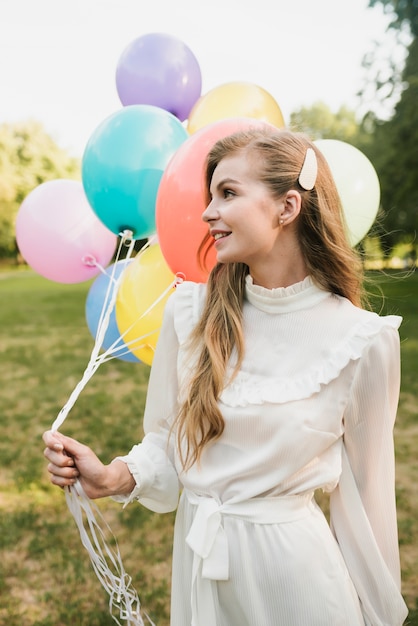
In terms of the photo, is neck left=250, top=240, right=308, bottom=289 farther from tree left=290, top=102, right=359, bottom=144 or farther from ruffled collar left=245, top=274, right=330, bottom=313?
tree left=290, top=102, right=359, bottom=144

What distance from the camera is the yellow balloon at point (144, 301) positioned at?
2.44 m

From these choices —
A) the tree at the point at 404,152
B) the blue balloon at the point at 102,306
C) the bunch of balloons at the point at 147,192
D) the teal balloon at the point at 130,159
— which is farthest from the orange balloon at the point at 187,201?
the tree at the point at 404,152

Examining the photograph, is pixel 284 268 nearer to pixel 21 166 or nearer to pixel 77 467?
pixel 77 467

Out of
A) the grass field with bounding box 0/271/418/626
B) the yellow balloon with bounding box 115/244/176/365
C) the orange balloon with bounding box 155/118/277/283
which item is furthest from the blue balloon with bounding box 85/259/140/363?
the grass field with bounding box 0/271/418/626

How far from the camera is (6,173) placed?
114ft

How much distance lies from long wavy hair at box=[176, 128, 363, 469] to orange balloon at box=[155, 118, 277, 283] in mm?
396

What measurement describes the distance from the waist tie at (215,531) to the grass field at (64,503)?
52cm

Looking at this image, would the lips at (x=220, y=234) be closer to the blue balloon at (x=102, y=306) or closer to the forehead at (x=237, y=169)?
the forehead at (x=237, y=169)

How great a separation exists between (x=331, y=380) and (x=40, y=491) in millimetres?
3439

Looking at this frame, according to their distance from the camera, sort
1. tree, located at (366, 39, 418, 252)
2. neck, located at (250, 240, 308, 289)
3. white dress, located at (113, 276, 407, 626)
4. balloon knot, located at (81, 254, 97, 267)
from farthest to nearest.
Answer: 1. tree, located at (366, 39, 418, 252)
2. balloon knot, located at (81, 254, 97, 267)
3. neck, located at (250, 240, 308, 289)
4. white dress, located at (113, 276, 407, 626)

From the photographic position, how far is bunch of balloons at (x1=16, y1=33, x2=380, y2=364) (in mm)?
2061

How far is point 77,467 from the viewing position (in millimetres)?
1461

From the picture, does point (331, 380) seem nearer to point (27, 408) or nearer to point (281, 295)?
point (281, 295)

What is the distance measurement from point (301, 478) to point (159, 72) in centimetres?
211
